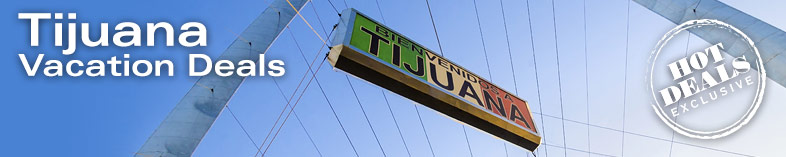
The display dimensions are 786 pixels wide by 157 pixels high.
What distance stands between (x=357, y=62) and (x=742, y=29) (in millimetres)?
8594

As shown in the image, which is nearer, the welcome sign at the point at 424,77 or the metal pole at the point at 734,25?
the welcome sign at the point at 424,77

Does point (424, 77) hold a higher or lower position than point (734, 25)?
lower

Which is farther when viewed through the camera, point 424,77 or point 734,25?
point 734,25

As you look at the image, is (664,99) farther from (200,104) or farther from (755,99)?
(200,104)

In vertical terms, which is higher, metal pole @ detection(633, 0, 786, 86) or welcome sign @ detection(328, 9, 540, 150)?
metal pole @ detection(633, 0, 786, 86)

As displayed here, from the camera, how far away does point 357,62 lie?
559 cm

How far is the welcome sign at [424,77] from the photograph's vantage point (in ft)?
18.7

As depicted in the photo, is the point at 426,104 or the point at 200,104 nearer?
the point at 426,104

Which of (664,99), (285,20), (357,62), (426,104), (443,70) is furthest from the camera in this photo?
(285,20)

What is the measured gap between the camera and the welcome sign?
225 inches

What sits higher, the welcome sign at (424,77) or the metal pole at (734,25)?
the metal pole at (734,25)

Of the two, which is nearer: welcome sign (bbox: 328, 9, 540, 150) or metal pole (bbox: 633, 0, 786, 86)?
welcome sign (bbox: 328, 9, 540, 150)

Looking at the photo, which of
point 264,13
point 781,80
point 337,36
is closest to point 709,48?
point 781,80

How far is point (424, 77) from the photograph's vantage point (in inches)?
246
